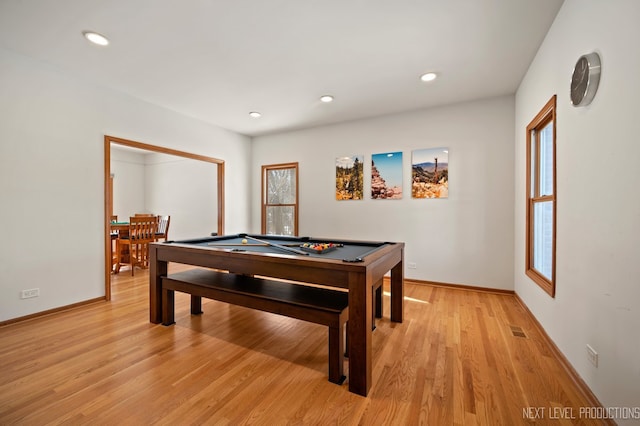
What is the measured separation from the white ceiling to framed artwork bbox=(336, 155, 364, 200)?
1053 millimetres

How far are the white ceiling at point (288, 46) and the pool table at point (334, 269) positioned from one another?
1845 mm

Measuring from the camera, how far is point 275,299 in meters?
2.02

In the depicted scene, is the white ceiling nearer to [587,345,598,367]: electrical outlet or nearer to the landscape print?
the landscape print

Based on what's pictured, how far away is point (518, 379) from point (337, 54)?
2986mm

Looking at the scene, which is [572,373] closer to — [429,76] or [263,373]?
[263,373]

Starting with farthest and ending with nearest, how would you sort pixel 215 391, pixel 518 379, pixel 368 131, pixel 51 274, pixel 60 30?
pixel 368 131, pixel 51 274, pixel 60 30, pixel 518 379, pixel 215 391

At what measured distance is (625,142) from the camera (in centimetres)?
130

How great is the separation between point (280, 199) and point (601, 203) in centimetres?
455

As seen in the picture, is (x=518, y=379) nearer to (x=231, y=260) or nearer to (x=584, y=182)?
(x=584, y=182)

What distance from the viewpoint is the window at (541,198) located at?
2.30 m

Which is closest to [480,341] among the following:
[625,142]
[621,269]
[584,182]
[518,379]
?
[518,379]

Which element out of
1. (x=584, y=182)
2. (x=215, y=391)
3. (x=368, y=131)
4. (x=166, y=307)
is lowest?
(x=215, y=391)

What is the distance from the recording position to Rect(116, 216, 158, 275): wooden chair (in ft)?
15.2

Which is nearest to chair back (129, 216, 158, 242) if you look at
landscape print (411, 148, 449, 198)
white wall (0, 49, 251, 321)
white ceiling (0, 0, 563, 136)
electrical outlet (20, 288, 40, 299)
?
white wall (0, 49, 251, 321)
